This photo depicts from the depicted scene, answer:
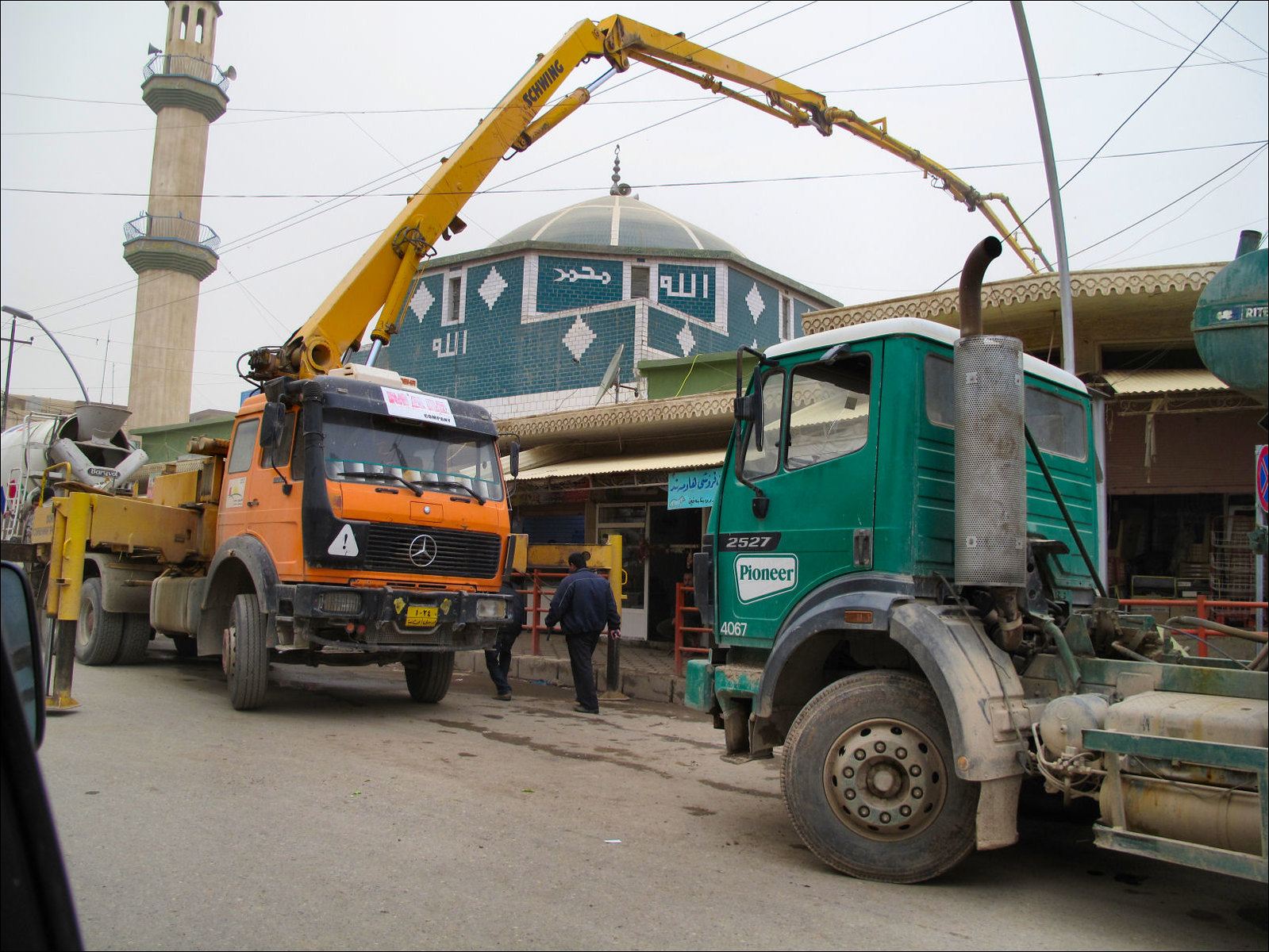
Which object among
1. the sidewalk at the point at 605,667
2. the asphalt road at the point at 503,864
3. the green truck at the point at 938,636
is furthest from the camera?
the sidewalk at the point at 605,667

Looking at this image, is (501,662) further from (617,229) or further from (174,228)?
(174,228)

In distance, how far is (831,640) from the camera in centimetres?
514

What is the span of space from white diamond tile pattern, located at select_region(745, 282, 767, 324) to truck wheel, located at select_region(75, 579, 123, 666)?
14.6 m

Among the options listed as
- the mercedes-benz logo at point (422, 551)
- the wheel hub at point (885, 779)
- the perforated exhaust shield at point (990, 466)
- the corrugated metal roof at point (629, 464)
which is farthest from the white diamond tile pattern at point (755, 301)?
the wheel hub at point (885, 779)

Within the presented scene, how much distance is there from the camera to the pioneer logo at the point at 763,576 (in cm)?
536

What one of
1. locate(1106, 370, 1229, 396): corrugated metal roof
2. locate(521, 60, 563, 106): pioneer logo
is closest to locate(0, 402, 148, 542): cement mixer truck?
locate(521, 60, 563, 106): pioneer logo

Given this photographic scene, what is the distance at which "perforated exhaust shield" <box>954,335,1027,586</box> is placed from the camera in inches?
180

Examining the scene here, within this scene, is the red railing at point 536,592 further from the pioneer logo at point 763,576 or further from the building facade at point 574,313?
the building facade at point 574,313

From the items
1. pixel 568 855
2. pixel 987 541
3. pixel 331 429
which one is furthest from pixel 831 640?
pixel 331 429

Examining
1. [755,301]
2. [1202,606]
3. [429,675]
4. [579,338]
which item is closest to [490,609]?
[429,675]

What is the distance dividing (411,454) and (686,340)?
12275mm

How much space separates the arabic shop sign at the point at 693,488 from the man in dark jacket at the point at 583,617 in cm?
249

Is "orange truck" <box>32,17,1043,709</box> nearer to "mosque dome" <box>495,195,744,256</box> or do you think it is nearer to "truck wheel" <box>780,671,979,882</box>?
"truck wheel" <box>780,671,979,882</box>

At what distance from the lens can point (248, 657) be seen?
8453mm
